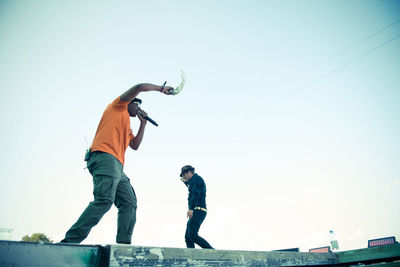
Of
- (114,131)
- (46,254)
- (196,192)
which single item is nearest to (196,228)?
(196,192)

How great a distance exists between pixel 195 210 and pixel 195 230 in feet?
1.03

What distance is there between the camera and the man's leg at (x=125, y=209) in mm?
2469

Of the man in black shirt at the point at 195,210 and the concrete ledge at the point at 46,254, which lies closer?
the concrete ledge at the point at 46,254

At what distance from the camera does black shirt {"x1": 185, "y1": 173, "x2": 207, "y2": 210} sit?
410 centimetres

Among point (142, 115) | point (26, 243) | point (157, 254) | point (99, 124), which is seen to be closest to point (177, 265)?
point (157, 254)

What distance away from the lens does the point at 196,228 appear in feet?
12.6

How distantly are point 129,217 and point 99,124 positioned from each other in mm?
1085

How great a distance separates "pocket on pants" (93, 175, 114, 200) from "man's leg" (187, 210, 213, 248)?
1.94 metres

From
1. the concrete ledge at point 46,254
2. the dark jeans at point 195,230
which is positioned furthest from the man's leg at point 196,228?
the concrete ledge at point 46,254

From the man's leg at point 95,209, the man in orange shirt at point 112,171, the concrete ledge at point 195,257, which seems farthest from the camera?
the man in orange shirt at point 112,171

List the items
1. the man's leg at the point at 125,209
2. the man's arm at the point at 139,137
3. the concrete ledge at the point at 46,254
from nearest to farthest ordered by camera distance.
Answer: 1. the concrete ledge at the point at 46,254
2. the man's leg at the point at 125,209
3. the man's arm at the point at 139,137

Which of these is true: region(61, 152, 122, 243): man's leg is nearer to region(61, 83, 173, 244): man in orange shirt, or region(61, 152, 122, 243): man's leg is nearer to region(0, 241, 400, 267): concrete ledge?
region(61, 83, 173, 244): man in orange shirt

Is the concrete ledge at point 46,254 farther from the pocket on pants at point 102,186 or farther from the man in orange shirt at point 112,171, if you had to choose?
the pocket on pants at point 102,186

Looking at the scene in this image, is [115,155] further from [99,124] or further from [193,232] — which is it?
[193,232]
